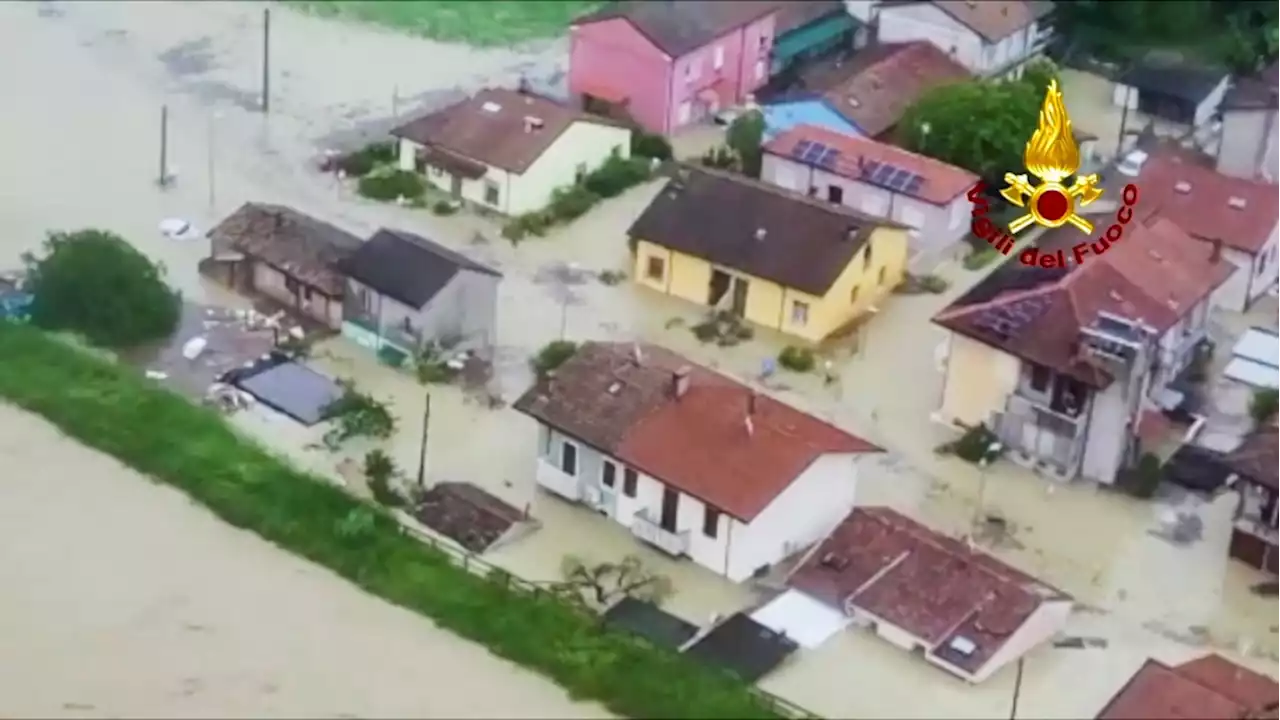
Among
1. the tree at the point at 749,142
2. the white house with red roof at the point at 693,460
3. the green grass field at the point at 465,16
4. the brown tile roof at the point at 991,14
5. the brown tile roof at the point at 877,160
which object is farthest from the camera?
the green grass field at the point at 465,16

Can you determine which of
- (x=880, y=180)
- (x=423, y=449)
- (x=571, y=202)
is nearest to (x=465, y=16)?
(x=571, y=202)

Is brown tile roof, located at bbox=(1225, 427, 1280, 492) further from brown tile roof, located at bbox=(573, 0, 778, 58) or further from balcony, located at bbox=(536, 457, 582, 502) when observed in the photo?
brown tile roof, located at bbox=(573, 0, 778, 58)

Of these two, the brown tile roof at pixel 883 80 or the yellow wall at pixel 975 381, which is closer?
the yellow wall at pixel 975 381

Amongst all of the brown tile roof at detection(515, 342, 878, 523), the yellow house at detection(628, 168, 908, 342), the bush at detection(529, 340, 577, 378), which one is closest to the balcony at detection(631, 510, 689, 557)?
the brown tile roof at detection(515, 342, 878, 523)

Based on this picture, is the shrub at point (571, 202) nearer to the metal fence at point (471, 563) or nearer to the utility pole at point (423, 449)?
the utility pole at point (423, 449)

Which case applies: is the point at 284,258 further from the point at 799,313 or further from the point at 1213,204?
the point at 1213,204

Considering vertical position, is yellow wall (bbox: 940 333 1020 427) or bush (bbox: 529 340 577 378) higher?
yellow wall (bbox: 940 333 1020 427)

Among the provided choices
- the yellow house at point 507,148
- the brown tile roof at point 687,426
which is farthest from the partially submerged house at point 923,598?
the yellow house at point 507,148

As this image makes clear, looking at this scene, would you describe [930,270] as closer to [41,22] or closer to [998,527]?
[998,527]
